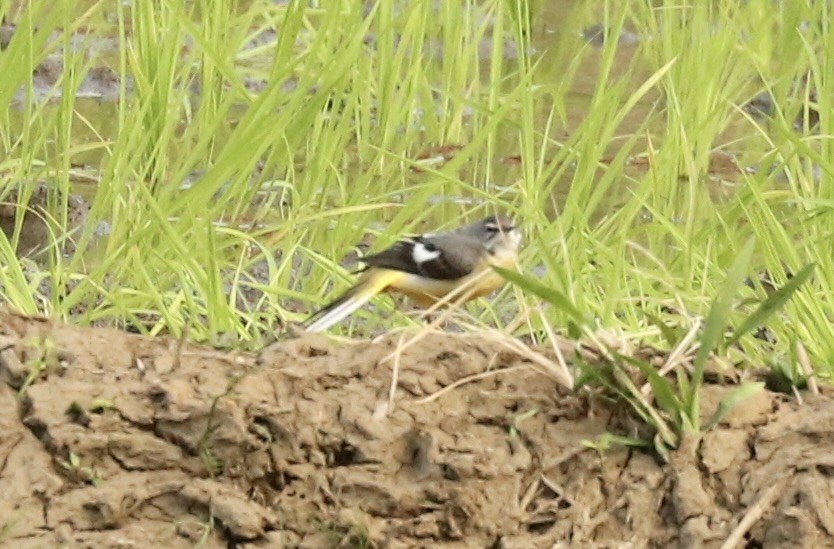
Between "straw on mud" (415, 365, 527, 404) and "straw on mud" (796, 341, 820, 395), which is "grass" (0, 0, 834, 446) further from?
"straw on mud" (415, 365, 527, 404)

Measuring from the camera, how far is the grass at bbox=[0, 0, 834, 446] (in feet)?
16.2

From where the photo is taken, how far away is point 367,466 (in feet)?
12.4

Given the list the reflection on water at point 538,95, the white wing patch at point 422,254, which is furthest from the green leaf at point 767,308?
the reflection on water at point 538,95

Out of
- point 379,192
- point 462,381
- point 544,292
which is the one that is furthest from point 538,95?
point 544,292

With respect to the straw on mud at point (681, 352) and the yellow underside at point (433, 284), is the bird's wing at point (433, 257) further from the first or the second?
the straw on mud at point (681, 352)

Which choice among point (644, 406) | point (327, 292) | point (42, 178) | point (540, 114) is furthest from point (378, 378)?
point (540, 114)

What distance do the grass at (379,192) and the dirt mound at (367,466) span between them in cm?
19

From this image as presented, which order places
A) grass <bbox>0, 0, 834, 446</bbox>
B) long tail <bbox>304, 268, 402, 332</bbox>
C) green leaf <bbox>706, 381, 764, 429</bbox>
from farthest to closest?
long tail <bbox>304, 268, 402, 332</bbox> < grass <bbox>0, 0, 834, 446</bbox> < green leaf <bbox>706, 381, 764, 429</bbox>

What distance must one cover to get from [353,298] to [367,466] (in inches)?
62.6

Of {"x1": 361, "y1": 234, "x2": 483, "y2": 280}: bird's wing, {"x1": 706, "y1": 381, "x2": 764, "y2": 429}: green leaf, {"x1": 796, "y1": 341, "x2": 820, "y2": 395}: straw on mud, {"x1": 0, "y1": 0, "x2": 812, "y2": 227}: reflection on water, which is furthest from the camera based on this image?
{"x1": 0, "y1": 0, "x2": 812, "y2": 227}: reflection on water

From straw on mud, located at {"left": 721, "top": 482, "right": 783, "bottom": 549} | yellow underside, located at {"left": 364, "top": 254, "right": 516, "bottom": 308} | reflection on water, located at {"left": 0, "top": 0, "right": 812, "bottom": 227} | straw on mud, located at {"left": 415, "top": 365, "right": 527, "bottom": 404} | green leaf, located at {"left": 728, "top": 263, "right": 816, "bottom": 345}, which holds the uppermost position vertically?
green leaf, located at {"left": 728, "top": 263, "right": 816, "bottom": 345}

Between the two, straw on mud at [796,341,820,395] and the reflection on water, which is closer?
straw on mud at [796,341,820,395]

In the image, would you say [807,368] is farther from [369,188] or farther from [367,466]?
[369,188]

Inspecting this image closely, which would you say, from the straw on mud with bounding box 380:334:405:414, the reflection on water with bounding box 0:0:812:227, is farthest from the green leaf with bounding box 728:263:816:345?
the reflection on water with bounding box 0:0:812:227
